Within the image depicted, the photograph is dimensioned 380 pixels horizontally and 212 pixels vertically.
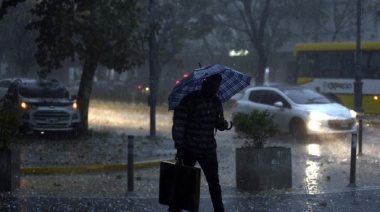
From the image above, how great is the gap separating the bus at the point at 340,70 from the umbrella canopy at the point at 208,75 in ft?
76.9

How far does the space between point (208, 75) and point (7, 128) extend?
434 cm

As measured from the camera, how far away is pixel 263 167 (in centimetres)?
1255

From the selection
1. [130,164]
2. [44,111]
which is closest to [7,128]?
[130,164]

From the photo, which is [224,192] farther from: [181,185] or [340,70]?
[340,70]

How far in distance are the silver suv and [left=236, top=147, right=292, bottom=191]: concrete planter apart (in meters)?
10.2

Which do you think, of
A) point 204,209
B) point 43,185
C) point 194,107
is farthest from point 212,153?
point 43,185

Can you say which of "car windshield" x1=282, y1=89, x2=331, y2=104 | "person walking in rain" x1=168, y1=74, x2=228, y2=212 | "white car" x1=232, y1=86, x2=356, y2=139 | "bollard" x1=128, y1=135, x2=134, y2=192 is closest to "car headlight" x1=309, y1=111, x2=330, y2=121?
"white car" x1=232, y1=86, x2=356, y2=139

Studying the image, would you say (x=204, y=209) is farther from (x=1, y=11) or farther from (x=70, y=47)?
(x=70, y=47)

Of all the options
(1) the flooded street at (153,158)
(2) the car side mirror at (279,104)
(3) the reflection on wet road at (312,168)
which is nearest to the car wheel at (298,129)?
(1) the flooded street at (153,158)

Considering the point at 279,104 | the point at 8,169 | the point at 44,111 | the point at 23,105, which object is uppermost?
the point at 279,104

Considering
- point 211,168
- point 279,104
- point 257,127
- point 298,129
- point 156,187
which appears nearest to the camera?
point 211,168

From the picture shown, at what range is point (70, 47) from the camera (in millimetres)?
20781

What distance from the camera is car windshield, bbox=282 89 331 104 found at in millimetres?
23516

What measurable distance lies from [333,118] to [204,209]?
1203cm
